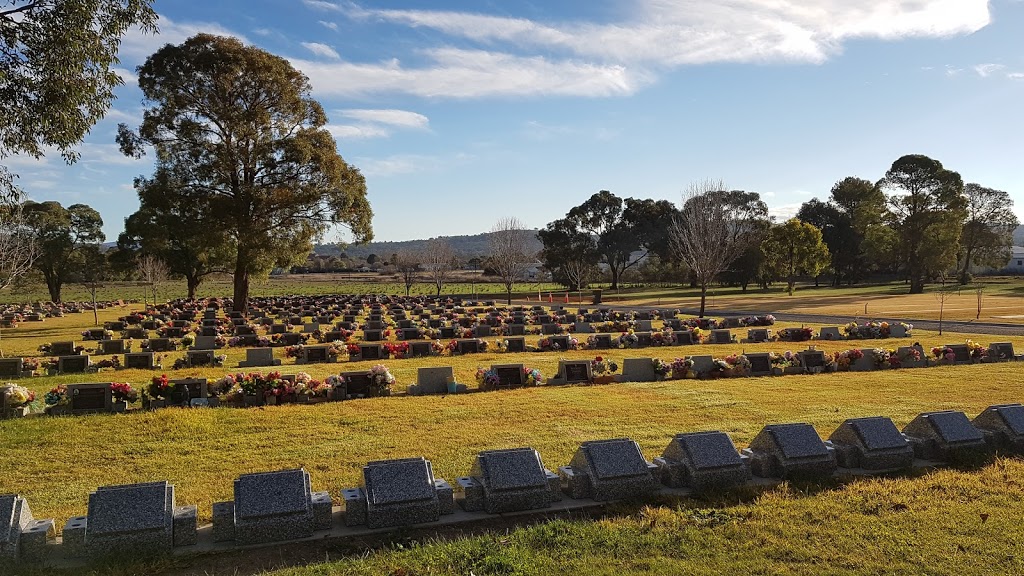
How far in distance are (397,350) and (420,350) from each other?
0.90m

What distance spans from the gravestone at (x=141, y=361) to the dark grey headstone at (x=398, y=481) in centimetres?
→ 1437

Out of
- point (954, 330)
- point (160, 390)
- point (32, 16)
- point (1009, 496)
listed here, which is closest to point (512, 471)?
point (1009, 496)

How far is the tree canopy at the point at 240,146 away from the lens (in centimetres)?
2894

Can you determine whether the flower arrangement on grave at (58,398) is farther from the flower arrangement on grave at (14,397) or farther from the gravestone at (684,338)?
the gravestone at (684,338)

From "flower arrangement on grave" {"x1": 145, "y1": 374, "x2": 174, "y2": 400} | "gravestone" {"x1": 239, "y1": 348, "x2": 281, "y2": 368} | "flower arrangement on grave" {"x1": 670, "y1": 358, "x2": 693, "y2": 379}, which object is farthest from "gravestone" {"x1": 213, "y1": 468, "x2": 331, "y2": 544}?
"gravestone" {"x1": 239, "y1": 348, "x2": 281, "y2": 368}

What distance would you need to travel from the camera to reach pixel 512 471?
21.3ft

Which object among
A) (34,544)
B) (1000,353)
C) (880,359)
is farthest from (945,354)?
(34,544)

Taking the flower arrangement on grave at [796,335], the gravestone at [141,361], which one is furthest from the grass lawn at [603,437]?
the flower arrangement on grave at [796,335]

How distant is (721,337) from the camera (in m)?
23.1

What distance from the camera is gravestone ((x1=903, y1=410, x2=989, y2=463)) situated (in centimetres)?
790

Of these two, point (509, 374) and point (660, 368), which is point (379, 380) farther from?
point (660, 368)

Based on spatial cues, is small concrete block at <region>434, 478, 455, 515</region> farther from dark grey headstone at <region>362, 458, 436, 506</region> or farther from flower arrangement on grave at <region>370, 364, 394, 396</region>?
flower arrangement on grave at <region>370, 364, 394, 396</region>

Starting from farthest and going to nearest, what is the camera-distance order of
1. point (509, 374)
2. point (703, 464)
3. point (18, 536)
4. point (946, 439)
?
point (509, 374) < point (946, 439) < point (703, 464) < point (18, 536)

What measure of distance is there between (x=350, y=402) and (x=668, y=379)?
7171 mm
